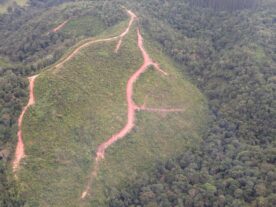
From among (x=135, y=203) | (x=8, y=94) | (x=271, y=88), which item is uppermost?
(x=271, y=88)

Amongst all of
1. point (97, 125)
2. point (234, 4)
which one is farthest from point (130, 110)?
point (234, 4)

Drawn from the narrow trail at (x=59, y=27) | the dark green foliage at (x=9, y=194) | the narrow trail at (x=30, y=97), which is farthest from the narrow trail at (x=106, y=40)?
the dark green foliage at (x=9, y=194)

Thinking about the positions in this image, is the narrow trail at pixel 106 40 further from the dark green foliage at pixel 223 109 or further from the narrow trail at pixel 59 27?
the narrow trail at pixel 59 27

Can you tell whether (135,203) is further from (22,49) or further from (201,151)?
(22,49)

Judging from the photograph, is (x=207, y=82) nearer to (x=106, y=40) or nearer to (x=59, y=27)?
(x=106, y=40)

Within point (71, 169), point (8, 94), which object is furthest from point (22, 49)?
point (71, 169)

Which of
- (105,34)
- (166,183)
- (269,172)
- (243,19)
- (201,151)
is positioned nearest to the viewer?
(269,172)

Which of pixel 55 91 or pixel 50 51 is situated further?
pixel 50 51
